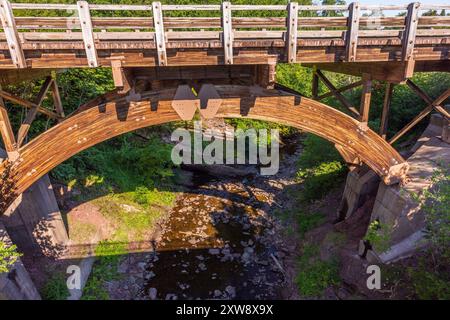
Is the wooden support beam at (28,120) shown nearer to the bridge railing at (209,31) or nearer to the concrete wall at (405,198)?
the bridge railing at (209,31)

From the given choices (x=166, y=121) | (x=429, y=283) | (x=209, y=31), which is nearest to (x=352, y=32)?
(x=209, y=31)

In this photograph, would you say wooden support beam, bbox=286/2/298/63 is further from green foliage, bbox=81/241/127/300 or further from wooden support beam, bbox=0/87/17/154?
green foliage, bbox=81/241/127/300

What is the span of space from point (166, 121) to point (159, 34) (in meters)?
2.27

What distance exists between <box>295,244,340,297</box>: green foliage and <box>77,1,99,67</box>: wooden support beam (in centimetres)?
838

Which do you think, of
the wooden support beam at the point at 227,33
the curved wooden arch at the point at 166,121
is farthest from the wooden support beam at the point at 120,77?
the wooden support beam at the point at 227,33

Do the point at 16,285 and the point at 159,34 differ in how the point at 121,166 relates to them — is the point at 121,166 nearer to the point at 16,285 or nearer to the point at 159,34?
the point at 16,285

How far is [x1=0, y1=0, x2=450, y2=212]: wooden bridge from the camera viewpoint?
5.86 metres

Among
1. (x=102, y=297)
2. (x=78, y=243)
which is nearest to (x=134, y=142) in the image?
(x=78, y=243)

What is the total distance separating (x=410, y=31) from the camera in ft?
21.3

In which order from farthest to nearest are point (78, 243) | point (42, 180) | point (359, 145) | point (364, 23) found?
point (78, 243) < point (42, 180) < point (359, 145) < point (364, 23)

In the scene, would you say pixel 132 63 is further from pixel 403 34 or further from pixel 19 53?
pixel 403 34

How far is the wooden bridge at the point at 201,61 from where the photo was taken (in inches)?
231

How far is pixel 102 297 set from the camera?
341 inches
